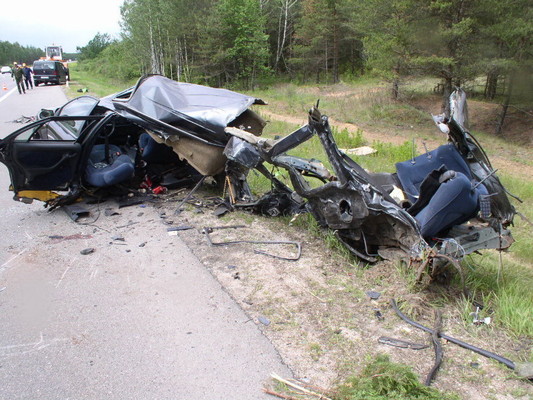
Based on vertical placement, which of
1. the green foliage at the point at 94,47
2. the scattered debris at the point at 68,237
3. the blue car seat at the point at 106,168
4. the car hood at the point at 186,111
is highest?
the green foliage at the point at 94,47

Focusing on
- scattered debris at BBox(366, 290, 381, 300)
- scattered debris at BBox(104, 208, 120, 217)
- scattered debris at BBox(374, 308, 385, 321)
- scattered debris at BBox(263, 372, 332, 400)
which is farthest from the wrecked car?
scattered debris at BBox(263, 372, 332, 400)

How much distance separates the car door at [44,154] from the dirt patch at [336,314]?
253 centimetres

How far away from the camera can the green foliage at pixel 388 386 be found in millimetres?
2568

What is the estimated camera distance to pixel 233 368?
2.96 m

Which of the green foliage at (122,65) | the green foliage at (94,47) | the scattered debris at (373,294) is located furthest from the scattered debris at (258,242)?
the green foliage at (94,47)

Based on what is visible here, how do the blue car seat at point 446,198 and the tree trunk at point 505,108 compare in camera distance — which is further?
the tree trunk at point 505,108

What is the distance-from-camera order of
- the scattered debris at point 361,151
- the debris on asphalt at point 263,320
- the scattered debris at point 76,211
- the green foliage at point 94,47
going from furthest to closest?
the green foliage at point 94,47
the scattered debris at point 361,151
the scattered debris at point 76,211
the debris on asphalt at point 263,320

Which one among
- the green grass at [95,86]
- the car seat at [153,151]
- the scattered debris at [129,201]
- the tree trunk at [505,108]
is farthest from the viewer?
the green grass at [95,86]

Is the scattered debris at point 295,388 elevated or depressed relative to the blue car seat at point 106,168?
depressed

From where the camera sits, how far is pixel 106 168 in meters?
6.54

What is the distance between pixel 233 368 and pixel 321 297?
121 centimetres

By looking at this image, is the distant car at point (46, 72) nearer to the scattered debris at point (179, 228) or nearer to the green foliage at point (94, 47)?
the scattered debris at point (179, 228)

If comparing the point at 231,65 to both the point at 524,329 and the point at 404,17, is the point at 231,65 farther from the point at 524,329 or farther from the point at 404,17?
the point at 524,329

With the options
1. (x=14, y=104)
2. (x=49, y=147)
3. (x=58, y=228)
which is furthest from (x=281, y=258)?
(x=14, y=104)
